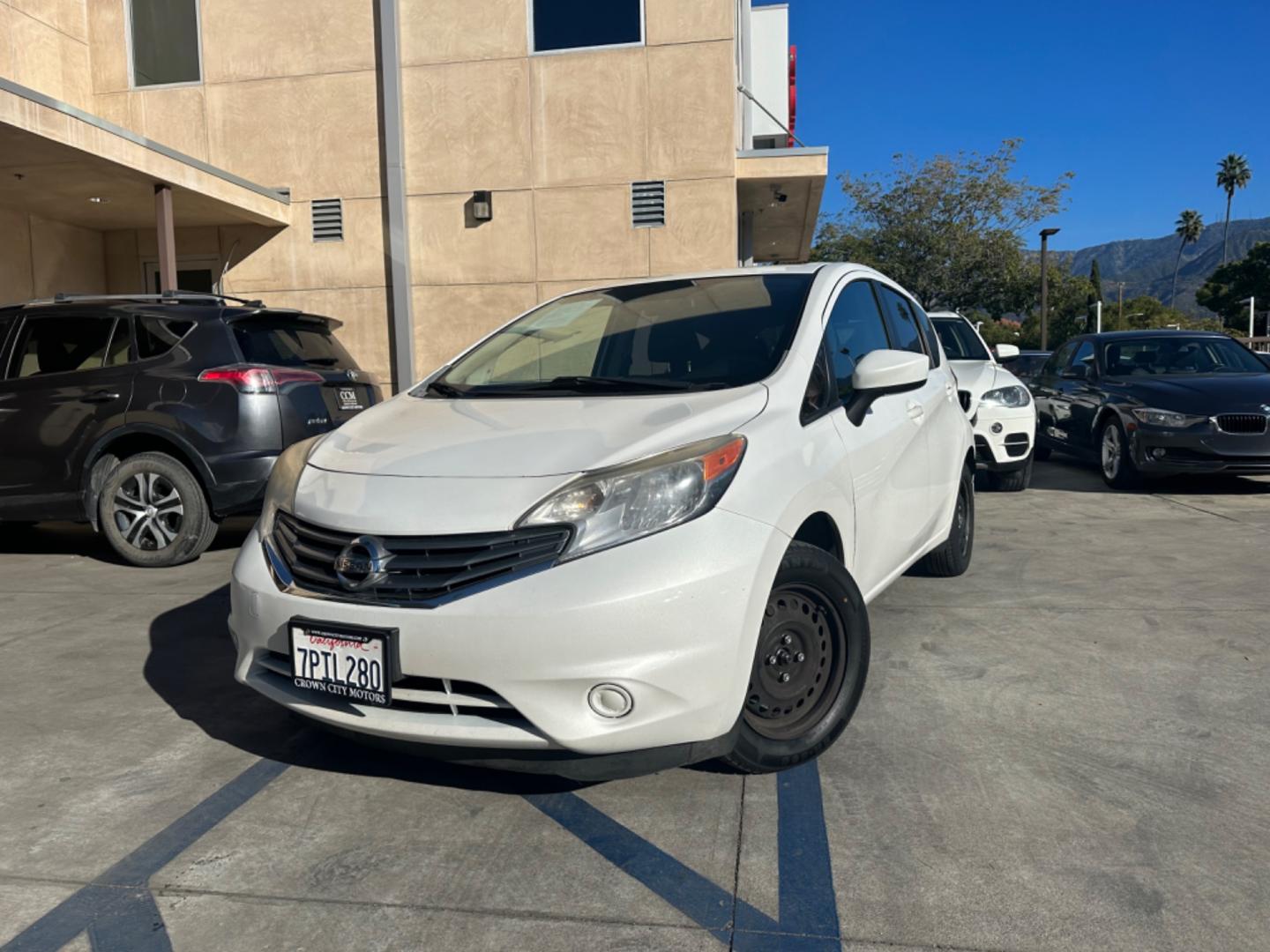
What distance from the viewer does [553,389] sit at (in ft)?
11.8

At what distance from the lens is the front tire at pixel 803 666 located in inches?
115

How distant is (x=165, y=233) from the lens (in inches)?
413

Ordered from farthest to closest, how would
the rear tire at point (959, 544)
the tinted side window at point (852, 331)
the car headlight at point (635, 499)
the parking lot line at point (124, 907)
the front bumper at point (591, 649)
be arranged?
the rear tire at point (959, 544), the tinted side window at point (852, 331), the car headlight at point (635, 499), the front bumper at point (591, 649), the parking lot line at point (124, 907)

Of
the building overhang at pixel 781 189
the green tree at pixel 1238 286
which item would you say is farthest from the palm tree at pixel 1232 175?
the building overhang at pixel 781 189

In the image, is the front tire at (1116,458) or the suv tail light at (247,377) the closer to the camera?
the suv tail light at (247,377)

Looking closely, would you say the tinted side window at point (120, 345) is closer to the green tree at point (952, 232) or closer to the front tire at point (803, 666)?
the front tire at point (803, 666)

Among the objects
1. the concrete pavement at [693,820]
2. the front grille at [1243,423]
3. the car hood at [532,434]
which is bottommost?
the concrete pavement at [693,820]

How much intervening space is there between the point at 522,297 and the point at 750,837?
34.3 ft

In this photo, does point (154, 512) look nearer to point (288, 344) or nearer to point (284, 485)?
point (288, 344)

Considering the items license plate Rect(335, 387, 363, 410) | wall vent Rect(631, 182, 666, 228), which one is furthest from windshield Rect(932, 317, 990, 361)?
license plate Rect(335, 387, 363, 410)

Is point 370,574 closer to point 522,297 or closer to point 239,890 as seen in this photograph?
point 239,890

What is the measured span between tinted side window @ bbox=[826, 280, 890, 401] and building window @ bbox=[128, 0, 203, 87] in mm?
11713

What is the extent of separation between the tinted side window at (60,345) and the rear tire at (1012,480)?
24.1 feet

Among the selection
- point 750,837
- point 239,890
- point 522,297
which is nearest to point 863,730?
point 750,837
